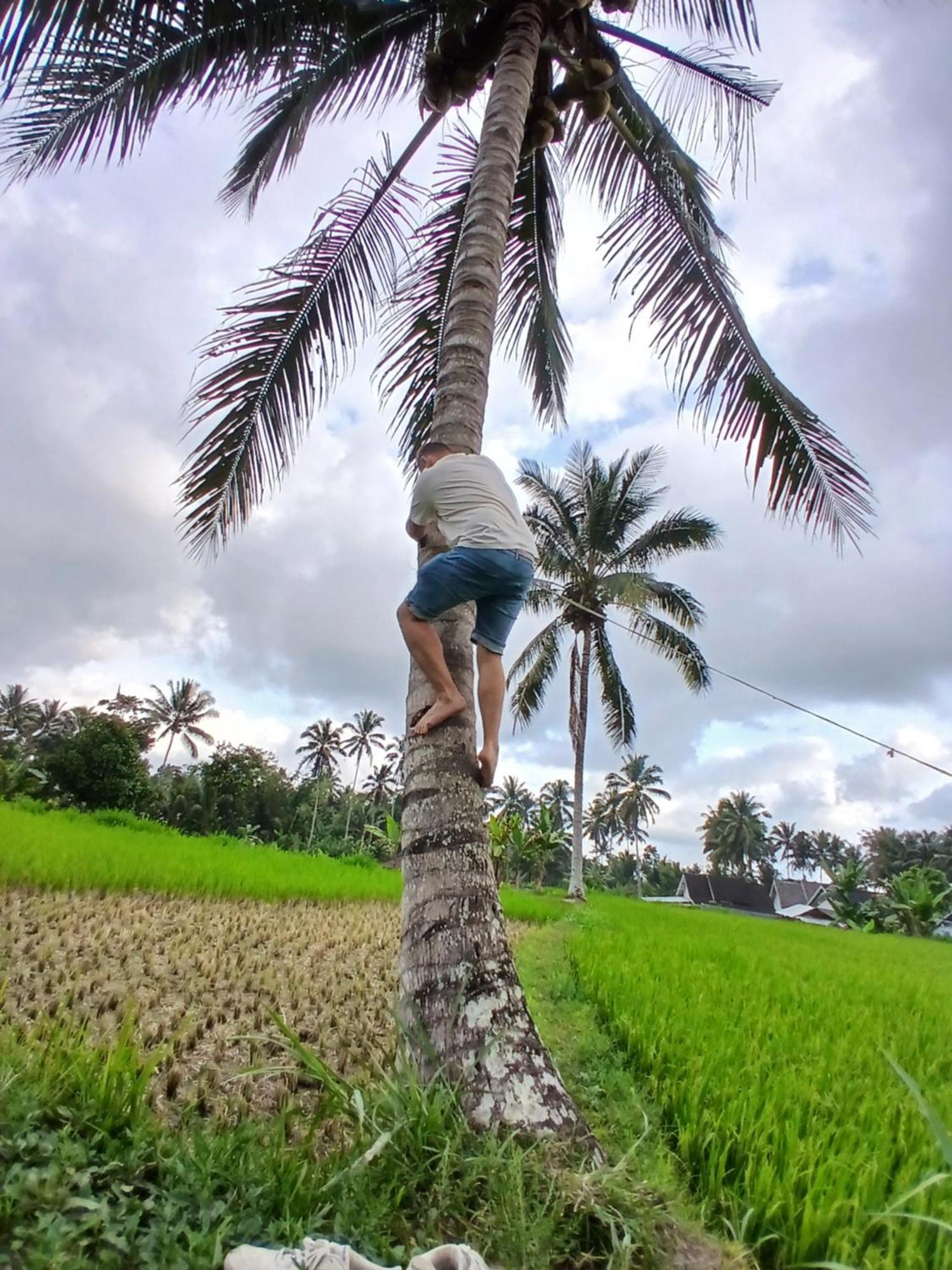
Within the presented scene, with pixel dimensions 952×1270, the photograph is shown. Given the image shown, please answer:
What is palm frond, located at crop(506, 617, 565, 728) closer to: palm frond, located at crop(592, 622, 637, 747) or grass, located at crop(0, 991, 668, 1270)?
palm frond, located at crop(592, 622, 637, 747)

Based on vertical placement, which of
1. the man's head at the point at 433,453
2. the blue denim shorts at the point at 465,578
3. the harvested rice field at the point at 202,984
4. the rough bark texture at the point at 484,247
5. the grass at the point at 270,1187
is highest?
the rough bark texture at the point at 484,247

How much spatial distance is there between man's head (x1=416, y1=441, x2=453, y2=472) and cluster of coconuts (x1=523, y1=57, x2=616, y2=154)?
263cm

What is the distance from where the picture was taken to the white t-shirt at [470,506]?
2.02m

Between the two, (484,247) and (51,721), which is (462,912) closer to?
(484,247)

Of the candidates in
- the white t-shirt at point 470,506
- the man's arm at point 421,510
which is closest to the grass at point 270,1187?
the white t-shirt at point 470,506

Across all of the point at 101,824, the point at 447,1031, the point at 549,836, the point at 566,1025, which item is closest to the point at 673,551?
the point at 549,836

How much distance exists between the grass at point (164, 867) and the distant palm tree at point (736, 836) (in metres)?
43.5

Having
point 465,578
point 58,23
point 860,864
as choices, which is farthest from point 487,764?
point 860,864

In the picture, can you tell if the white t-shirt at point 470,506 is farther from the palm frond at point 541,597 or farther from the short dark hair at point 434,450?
the palm frond at point 541,597

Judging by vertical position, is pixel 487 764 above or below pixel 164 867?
above

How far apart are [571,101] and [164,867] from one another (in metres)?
5.73

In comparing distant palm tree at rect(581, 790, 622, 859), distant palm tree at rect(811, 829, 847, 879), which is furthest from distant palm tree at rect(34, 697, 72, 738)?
distant palm tree at rect(811, 829, 847, 879)

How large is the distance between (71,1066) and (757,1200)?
4.09ft

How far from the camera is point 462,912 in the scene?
1.59 meters
